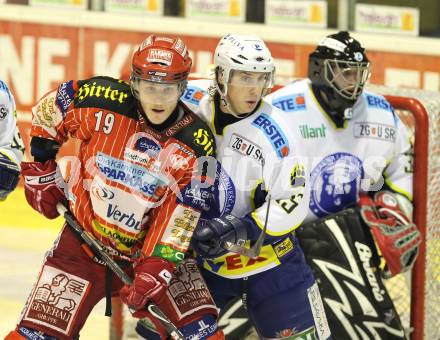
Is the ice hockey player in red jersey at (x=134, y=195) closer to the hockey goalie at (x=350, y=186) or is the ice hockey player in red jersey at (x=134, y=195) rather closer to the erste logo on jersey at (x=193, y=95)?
the erste logo on jersey at (x=193, y=95)

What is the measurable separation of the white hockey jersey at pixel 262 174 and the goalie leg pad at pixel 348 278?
887mm

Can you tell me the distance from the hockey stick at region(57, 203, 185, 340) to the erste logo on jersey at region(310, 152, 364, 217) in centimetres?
127

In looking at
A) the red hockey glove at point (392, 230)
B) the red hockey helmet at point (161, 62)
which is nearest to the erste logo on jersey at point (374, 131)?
the red hockey glove at point (392, 230)

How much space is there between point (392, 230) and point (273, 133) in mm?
1095

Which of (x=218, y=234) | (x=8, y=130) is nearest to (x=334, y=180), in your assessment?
(x=218, y=234)

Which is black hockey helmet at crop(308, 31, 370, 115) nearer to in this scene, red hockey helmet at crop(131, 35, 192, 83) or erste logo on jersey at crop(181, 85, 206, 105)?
erste logo on jersey at crop(181, 85, 206, 105)

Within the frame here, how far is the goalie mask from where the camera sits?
4176 mm

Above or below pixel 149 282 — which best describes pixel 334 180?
above

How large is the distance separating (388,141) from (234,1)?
12.3 feet

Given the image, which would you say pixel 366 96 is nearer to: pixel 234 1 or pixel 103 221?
pixel 103 221

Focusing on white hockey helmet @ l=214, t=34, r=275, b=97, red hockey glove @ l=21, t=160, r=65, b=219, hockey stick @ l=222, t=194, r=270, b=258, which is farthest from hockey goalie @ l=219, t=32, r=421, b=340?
red hockey glove @ l=21, t=160, r=65, b=219

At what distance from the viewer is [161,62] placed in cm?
395

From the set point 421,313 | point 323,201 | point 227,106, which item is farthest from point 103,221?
point 421,313

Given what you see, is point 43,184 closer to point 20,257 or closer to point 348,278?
point 348,278
